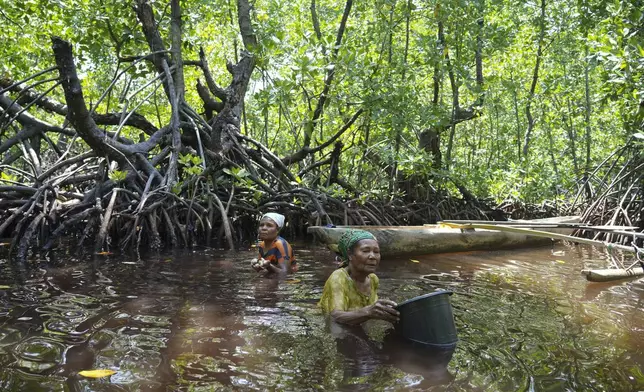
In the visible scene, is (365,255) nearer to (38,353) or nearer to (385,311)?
(385,311)

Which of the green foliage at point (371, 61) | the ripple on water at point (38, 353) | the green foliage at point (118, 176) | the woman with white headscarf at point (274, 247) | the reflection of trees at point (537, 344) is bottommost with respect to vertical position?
the reflection of trees at point (537, 344)

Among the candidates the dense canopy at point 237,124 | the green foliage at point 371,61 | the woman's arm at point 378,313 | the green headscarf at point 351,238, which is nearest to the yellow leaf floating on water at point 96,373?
the woman's arm at point 378,313

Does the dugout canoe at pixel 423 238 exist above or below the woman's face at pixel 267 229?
below

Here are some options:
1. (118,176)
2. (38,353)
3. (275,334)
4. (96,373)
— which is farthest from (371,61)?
(96,373)

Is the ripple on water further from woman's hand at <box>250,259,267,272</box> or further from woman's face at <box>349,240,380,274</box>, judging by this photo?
woman's hand at <box>250,259,267,272</box>

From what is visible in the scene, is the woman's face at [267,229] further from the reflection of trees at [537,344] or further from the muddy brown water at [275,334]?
the reflection of trees at [537,344]

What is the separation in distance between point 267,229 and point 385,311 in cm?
236

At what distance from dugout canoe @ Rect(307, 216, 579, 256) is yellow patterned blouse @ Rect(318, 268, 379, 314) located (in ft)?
6.80

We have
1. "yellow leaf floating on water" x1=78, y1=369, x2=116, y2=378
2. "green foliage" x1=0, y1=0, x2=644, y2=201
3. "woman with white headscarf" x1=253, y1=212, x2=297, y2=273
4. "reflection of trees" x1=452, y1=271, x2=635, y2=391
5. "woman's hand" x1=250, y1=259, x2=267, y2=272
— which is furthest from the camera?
"green foliage" x1=0, y1=0, x2=644, y2=201

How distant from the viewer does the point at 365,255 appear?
3.25 metres

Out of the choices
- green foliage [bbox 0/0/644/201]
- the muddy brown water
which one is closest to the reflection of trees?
the muddy brown water

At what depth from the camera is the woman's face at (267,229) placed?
5.05m

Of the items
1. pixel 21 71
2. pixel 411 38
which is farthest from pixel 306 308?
pixel 411 38

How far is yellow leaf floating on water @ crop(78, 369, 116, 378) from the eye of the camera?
2305 millimetres
